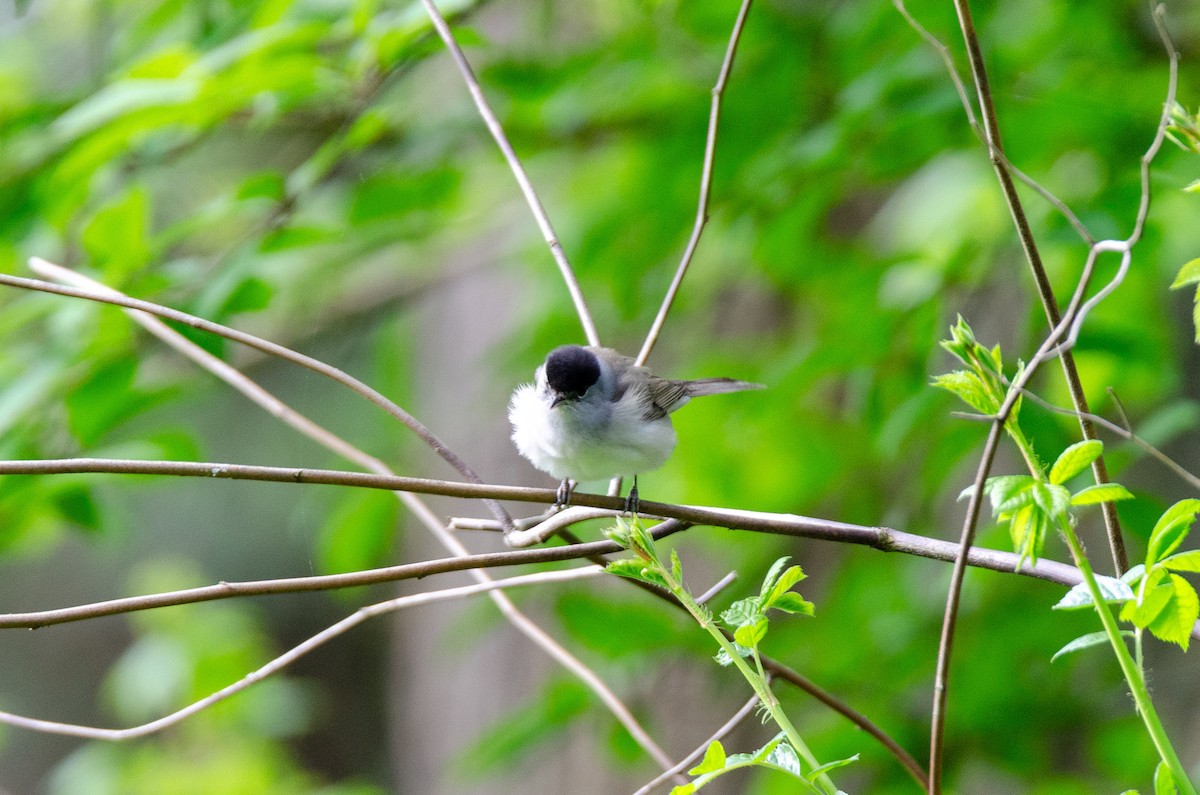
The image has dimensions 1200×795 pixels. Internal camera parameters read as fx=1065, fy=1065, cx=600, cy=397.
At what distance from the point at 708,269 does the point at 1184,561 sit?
10.3 feet

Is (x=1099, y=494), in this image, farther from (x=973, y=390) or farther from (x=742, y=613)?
(x=742, y=613)

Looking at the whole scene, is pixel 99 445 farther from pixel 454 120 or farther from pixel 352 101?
pixel 454 120

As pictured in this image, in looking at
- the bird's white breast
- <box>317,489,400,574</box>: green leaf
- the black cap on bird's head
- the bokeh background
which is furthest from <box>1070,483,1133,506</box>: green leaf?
<box>317,489,400,574</box>: green leaf

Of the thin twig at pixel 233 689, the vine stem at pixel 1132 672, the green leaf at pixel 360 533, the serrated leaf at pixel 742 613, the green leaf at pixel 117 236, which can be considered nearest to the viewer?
the vine stem at pixel 1132 672

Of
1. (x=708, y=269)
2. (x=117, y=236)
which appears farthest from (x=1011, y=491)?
(x=708, y=269)

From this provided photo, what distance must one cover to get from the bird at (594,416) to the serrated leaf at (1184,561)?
4.85 ft

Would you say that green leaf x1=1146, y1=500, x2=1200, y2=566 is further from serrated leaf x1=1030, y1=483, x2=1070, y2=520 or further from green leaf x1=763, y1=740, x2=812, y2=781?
green leaf x1=763, y1=740, x2=812, y2=781

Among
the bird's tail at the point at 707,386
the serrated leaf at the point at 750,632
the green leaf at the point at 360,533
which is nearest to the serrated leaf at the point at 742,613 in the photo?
the serrated leaf at the point at 750,632

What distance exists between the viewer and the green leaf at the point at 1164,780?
0.73 meters

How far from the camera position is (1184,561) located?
0.79 meters

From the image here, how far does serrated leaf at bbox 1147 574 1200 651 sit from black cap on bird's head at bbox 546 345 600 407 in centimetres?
165

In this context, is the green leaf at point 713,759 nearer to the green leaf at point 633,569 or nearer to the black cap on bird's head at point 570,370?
the green leaf at point 633,569

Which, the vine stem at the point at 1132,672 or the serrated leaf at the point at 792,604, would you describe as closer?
the vine stem at the point at 1132,672

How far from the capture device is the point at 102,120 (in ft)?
7.16
